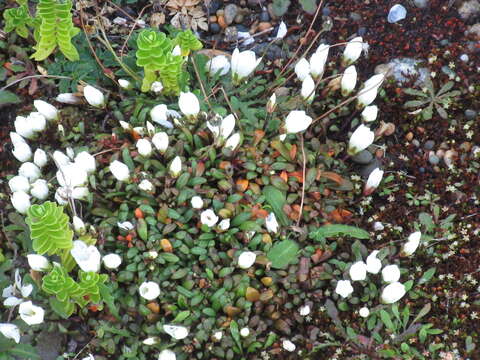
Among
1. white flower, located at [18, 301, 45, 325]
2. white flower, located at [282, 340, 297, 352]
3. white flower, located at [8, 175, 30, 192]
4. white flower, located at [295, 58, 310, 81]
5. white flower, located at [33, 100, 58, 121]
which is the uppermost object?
white flower, located at [295, 58, 310, 81]

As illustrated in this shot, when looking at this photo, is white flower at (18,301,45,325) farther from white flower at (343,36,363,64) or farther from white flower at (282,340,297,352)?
white flower at (343,36,363,64)

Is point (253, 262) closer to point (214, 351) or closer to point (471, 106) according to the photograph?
point (214, 351)

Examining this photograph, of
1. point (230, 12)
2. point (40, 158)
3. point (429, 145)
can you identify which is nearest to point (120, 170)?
point (40, 158)

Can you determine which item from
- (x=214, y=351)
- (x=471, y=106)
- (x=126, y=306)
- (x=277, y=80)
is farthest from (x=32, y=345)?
(x=471, y=106)

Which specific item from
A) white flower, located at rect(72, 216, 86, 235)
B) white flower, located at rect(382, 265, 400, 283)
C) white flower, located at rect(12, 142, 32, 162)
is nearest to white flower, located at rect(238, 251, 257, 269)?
white flower, located at rect(382, 265, 400, 283)

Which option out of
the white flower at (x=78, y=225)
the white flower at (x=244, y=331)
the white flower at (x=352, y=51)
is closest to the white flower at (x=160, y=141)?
the white flower at (x=78, y=225)

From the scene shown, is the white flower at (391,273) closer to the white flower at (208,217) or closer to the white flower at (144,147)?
the white flower at (208,217)
